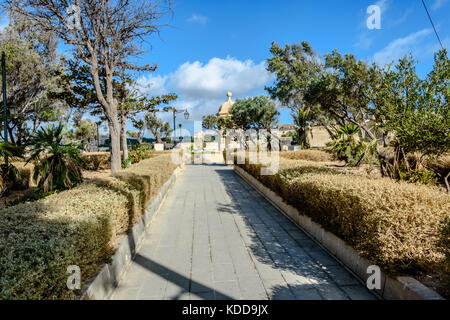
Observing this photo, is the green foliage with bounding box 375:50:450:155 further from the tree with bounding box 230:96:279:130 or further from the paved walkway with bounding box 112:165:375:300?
the tree with bounding box 230:96:279:130

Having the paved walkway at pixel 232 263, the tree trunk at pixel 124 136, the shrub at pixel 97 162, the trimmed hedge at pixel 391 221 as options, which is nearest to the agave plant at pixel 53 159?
the paved walkway at pixel 232 263

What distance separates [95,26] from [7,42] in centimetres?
1128

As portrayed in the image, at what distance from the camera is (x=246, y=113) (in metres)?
32.5

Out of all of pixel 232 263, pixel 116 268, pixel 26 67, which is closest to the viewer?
pixel 116 268

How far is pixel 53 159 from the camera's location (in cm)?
703

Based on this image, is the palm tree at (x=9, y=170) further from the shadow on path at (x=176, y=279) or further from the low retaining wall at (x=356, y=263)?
the low retaining wall at (x=356, y=263)

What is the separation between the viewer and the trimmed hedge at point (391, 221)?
103 inches

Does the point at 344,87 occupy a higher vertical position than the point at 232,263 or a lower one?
higher

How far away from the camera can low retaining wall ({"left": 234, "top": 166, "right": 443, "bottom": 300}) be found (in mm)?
2375

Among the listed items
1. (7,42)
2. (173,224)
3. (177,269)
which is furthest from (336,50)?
→ (7,42)

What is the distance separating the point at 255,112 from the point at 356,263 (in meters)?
30.1

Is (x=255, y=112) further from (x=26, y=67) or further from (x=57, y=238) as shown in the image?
(x=57, y=238)

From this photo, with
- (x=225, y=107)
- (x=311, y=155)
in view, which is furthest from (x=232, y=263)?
(x=225, y=107)

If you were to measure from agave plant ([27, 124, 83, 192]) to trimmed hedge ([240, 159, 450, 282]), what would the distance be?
690 centimetres
